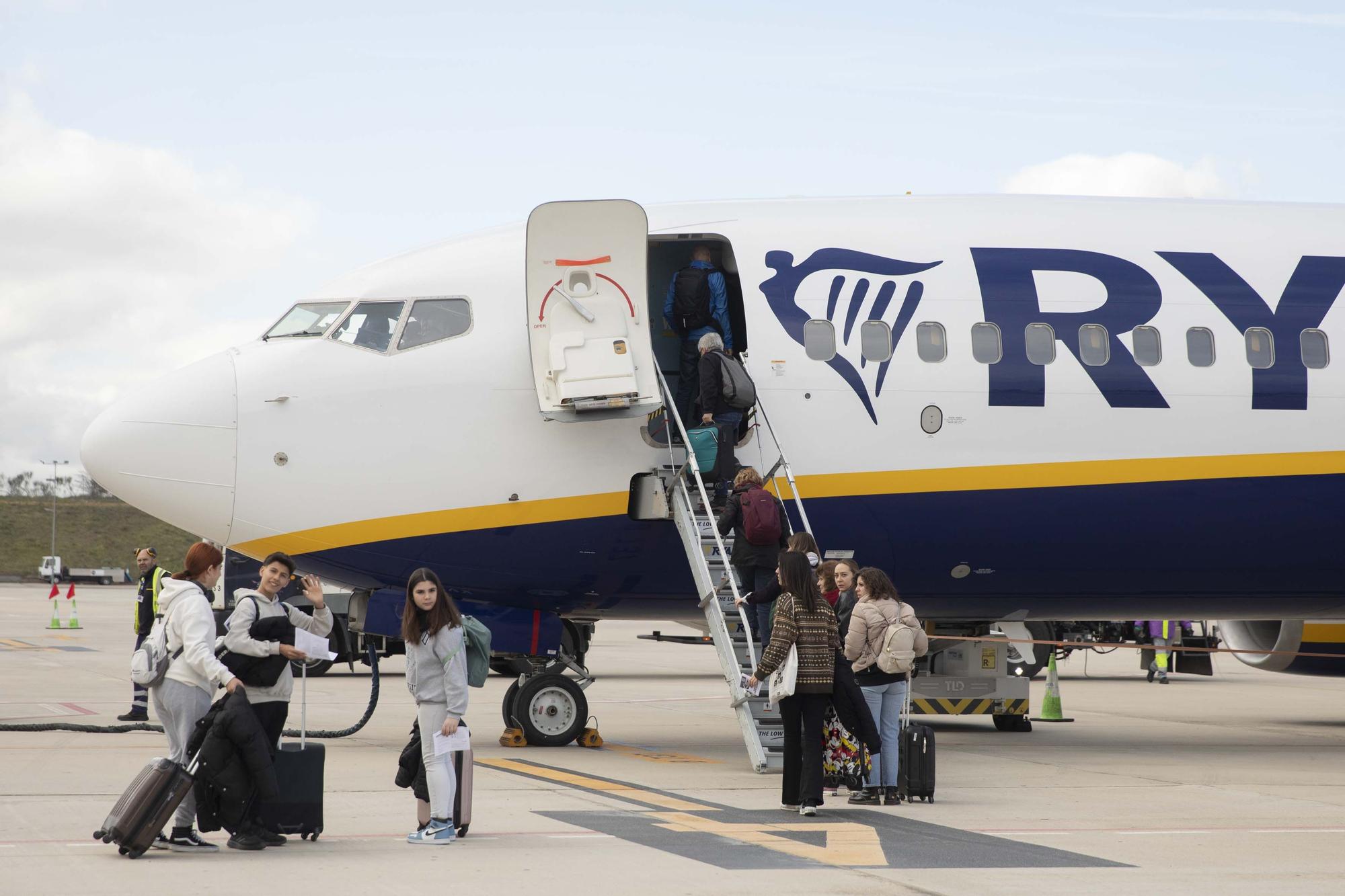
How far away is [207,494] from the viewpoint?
13.8 m

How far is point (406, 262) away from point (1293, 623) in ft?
38.5

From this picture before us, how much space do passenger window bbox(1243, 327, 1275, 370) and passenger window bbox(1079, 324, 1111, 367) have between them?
1512 mm

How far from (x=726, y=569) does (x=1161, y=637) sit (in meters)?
24.1

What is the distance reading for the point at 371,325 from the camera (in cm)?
1437

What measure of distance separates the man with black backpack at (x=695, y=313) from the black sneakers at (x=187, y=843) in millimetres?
6827

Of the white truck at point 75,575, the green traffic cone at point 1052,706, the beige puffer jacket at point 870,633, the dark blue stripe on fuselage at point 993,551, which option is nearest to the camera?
the beige puffer jacket at point 870,633

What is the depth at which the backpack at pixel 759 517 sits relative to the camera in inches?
511

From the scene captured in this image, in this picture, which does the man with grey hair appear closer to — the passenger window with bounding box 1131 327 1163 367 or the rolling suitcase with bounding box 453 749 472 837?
the passenger window with bounding box 1131 327 1163 367

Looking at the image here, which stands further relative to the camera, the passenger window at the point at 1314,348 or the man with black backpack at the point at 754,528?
the passenger window at the point at 1314,348

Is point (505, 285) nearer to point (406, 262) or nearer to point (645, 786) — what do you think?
point (406, 262)

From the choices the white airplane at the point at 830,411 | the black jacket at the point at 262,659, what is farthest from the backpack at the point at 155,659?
the white airplane at the point at 830,411

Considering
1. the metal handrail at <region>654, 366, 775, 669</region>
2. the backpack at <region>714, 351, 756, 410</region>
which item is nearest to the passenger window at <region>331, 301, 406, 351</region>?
the metal handrail at <region>654, 366, 775, 669</region>

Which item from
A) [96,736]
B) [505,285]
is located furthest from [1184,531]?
[96,736]

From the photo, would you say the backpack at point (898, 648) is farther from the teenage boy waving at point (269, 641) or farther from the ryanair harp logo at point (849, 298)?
the teenage boy waving at point (269, 641)
